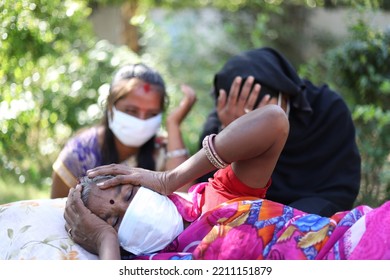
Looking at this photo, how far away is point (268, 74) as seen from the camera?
10.2 ft

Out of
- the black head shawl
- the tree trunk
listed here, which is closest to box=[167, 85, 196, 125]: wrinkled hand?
the black head shawl

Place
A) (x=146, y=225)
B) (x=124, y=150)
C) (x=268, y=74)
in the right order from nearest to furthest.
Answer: (x=146, y=225) → (x=268, y=74) → (x=124, y=150)

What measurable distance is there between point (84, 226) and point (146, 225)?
0.25 meters

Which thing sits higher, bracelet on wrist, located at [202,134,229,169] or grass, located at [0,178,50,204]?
bracelet on wrist, located at [202,134,229,169]

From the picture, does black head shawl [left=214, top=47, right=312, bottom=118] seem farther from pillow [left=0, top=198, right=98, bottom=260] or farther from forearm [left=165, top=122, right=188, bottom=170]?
pillow [left=0, top=198, right=98, bottom=260]

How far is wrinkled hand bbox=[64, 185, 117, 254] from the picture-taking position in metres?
2.24

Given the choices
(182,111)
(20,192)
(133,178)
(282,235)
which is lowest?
(20,192)

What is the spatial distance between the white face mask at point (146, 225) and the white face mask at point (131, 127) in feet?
3.50

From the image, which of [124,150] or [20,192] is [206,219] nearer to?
[124,150]

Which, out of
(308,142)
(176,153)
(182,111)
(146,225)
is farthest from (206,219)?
(182,111)

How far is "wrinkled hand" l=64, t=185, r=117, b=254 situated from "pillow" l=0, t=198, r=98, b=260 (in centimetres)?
3

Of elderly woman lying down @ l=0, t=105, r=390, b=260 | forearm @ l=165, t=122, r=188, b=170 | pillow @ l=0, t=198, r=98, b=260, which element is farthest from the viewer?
forearm @ l=165, t=122, r=188, b=170

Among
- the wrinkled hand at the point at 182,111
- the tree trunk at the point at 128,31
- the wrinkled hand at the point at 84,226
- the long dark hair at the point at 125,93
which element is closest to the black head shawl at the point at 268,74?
the long dark hair at the point at 125,93
